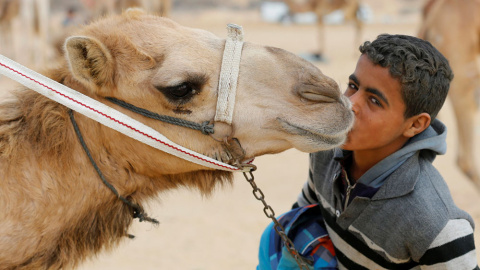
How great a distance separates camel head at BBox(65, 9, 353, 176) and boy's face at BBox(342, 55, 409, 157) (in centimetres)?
15

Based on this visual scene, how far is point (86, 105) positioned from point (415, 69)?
129cm

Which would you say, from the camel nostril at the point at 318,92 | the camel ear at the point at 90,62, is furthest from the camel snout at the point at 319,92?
the camel ear at the point at 90,62

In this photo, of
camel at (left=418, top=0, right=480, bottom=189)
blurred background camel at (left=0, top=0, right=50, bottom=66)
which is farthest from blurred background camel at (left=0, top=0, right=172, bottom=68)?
camel at (left=418, top=0, right=480, bottom=189)

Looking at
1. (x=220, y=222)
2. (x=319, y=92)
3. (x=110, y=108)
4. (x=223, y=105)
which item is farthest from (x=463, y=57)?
(x=110, y=108)

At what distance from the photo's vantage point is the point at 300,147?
2.09 m

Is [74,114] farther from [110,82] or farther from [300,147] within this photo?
[300,147]

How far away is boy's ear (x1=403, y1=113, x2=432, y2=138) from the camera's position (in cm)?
225

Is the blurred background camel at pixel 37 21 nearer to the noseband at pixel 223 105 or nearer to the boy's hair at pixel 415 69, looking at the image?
the noseband at pixel 223 105

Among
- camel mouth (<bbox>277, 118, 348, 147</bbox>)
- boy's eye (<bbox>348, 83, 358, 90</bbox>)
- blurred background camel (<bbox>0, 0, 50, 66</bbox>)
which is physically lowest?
blurred background camel (<bbox>0, 0, 50, 66</bbox>)

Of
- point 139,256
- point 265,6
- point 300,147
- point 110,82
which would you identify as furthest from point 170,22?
point 265,6

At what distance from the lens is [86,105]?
203 cm

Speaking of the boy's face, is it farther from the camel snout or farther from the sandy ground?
the sandy ground

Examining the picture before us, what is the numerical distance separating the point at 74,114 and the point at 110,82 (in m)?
0.21

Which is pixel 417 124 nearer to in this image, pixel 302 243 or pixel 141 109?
pixel 302 243
